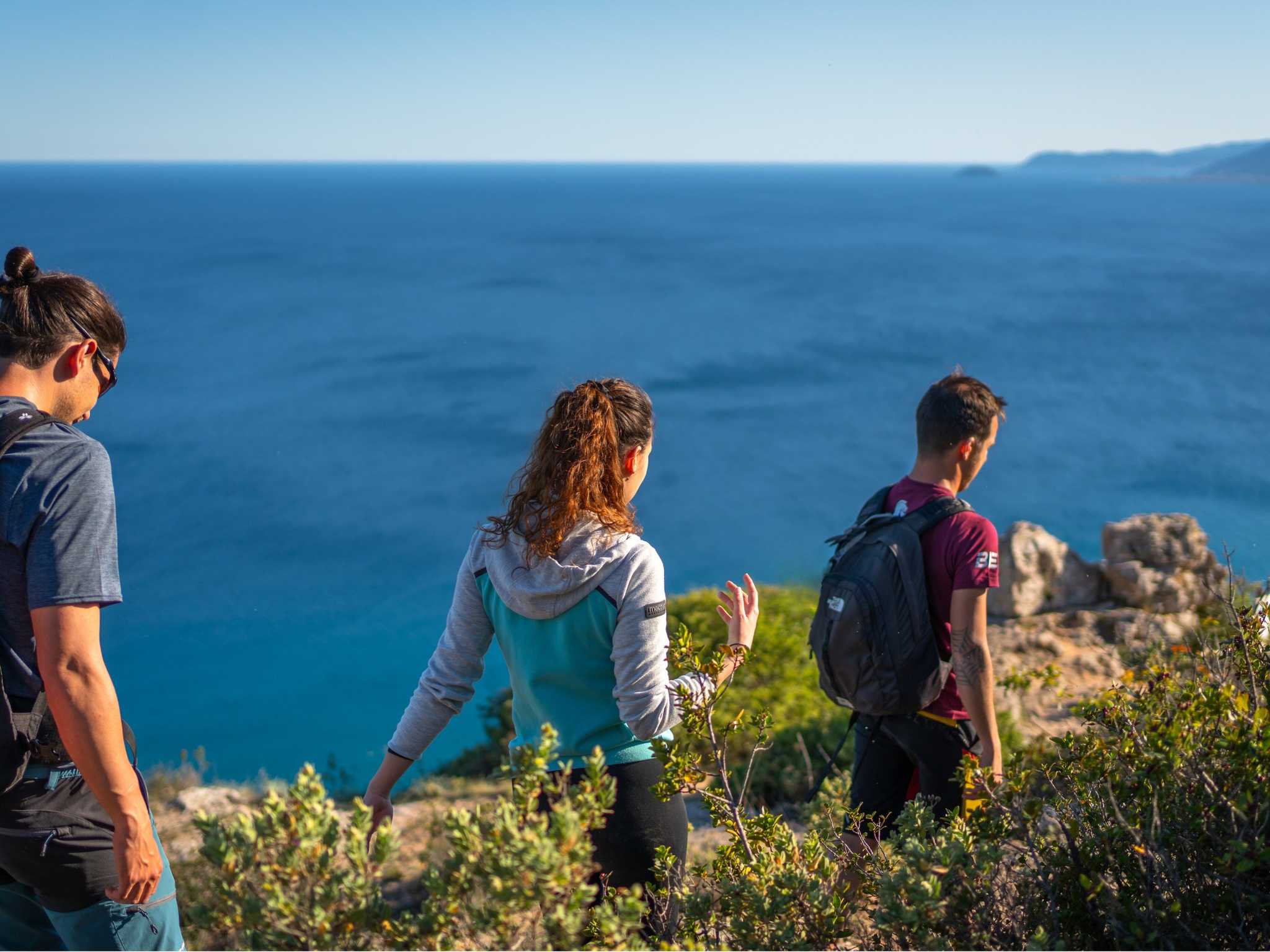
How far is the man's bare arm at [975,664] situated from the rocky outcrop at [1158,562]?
8041 millimetres

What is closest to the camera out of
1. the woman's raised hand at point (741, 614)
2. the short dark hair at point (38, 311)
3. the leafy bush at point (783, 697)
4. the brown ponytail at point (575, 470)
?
the short dark hair at point (38, 311)

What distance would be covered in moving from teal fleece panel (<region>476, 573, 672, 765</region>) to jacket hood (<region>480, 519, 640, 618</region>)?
0.11 ft

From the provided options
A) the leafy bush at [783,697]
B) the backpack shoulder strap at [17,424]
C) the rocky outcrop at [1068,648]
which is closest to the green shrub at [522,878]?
the backpack shoulder strap at [17,424]

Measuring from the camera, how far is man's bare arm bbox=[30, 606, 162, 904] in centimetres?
188

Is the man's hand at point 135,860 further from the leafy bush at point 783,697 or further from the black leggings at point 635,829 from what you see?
the leafy bush at point 783,697

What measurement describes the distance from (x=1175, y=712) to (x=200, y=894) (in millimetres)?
5196

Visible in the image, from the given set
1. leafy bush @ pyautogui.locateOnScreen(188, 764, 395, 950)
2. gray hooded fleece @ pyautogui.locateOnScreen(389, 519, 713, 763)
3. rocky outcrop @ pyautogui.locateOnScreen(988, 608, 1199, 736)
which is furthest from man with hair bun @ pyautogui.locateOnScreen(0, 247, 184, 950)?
rocky outcrop @ pyautogui.locateOnScreen(988, 608, 1199, 736)

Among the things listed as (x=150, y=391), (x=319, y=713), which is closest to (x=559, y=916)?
(x=319, y=713)

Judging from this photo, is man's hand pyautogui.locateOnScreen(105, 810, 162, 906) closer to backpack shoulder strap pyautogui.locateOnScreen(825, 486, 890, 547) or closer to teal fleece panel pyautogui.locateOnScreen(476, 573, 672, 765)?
teal fleece panel pyautogui.locateOnScreen(476, 573, 672, 765)

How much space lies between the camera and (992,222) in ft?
380

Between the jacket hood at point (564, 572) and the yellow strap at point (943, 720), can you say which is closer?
the jacket hood at point (564, 572)

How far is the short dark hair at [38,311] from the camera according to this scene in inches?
81.0

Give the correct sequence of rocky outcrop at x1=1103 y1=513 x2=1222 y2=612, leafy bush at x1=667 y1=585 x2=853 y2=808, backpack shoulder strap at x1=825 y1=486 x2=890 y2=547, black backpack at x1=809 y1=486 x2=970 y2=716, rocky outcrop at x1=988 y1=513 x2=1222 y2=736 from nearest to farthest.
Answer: black backpack at x1=809 y1=486 x2=970 y2=716 < backpack shoulder strap at x1=825 y1=486 x2=890 y2=547 < leafy bush at x1=667 y1=585 x2=853 y2=808 < rocky outcrop at x1=988 y1=513 x2=1222 y2=736 < rocky outcrop at x1=1103 y1=513 x2=1222 y2=612

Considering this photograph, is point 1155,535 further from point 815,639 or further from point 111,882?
point 111,882
